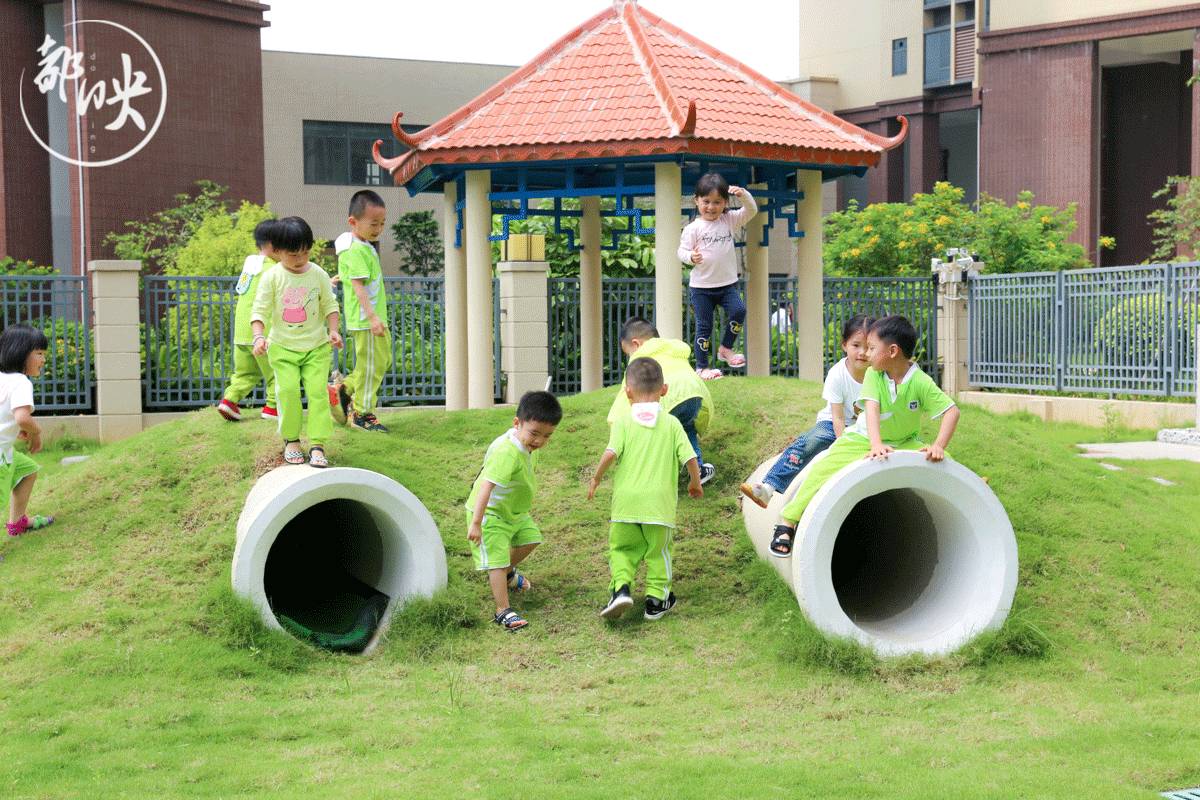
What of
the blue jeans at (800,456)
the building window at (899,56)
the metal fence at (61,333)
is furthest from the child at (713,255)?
the building window at (899,56)

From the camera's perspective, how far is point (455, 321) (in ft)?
39.5

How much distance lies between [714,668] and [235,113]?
20.6 meters

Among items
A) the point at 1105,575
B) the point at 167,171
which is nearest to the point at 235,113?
the point at 167,171

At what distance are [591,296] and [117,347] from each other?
533 cm

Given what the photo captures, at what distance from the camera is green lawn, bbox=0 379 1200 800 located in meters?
5.09

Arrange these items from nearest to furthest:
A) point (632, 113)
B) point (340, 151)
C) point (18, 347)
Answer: point (18, 347) → point (632, 113) → point (340, 151)

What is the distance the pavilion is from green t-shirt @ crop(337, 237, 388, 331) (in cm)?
128

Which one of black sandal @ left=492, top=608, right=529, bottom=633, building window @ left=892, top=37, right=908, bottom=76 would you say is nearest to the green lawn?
black sandal @ left=492, top=608, right=529, bottom=633

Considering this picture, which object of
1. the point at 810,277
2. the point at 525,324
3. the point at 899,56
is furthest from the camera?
the point at 899,56

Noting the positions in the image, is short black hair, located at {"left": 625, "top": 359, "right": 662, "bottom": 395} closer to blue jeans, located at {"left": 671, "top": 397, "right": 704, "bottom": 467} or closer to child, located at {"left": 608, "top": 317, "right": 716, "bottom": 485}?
child, located at {"left": 608, "top": 317, "right": 716, "bottom": 485}

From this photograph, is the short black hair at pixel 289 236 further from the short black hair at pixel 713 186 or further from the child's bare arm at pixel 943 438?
the child's bare arm at pixel 943 438

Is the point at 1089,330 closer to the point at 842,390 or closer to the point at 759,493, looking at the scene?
the point at 842,390

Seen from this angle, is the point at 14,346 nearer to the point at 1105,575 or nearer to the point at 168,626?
the point at 168,626

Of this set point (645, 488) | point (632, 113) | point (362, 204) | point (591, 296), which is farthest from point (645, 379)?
point (591, 296)
